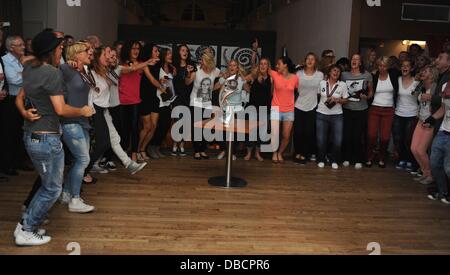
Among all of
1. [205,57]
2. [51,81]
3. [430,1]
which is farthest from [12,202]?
[430,1]

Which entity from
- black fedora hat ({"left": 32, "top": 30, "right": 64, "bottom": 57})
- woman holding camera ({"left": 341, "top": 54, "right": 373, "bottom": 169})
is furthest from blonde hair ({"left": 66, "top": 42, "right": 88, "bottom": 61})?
woman holding camera ({"left": 341, "top": 54, "right": 373, "bottom": 169})

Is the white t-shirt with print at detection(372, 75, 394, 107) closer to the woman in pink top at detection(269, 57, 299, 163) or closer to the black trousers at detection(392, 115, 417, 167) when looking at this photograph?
the black trousers at detection(392, 115, 417, 167)

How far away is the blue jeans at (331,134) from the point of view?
649cm

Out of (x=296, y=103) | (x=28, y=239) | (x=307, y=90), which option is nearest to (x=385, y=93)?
(x=307, y=90)

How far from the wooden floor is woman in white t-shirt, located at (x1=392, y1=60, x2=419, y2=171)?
25.4 inches

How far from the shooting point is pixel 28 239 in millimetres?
3424

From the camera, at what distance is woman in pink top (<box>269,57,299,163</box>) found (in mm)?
6426

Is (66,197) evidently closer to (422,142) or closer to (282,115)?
(282,115)

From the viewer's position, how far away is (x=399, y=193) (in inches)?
215

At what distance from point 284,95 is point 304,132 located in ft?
2.15

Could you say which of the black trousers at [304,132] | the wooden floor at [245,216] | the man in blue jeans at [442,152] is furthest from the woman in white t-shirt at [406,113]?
the black trousers at [304,132]

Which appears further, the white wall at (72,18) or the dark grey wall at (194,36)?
the dark grey wall at (194,36)

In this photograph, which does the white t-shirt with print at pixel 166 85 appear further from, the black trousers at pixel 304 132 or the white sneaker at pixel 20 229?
the white sneaker at pixel 20 229

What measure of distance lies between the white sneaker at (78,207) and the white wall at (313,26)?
218 inches
